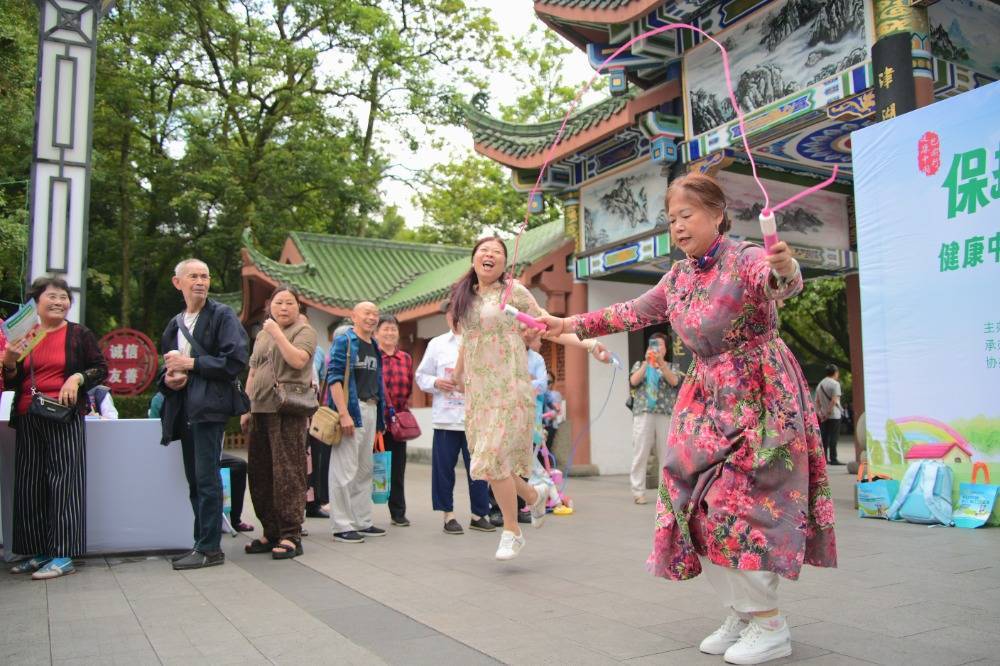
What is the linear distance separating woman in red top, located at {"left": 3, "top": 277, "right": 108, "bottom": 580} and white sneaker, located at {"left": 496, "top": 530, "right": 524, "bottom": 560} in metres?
2.39

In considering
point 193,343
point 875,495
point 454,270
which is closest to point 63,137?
point 193,343

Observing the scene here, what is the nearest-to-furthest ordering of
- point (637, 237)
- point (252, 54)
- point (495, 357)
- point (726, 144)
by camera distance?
point (495, 357), point (726, 144), point (637, 237), point (252, 54)

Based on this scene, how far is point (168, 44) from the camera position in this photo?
59.0ft

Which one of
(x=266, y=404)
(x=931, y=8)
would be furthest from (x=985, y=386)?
(x=266, y=404)

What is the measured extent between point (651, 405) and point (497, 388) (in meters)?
3.93

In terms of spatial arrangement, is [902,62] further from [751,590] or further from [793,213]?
[751,590]

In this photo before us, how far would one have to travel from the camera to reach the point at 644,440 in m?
7.90

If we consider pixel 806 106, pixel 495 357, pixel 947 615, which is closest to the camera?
pixel 947 615

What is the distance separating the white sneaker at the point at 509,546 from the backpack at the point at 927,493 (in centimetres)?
329

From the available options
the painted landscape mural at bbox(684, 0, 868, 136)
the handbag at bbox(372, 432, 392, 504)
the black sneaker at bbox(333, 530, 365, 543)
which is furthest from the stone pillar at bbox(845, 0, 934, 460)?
the black sneaker at bbox(333, 530, 365, 543)

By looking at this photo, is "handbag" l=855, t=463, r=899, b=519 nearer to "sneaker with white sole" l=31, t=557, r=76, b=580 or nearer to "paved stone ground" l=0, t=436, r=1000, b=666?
"paved stone ground" l=0, t=436, r=1000, b=666

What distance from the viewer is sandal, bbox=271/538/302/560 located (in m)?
4.81

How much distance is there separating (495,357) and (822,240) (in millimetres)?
8063

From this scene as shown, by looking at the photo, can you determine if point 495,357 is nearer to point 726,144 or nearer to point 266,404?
point 266,404
